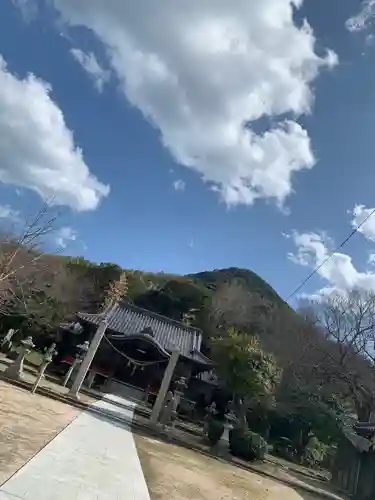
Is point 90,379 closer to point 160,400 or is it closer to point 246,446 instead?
point 160,400

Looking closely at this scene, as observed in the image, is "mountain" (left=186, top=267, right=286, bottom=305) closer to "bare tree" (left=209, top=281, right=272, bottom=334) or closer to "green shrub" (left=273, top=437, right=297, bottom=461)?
"bare tree" (left=209, top=281, right=272, bottom=334)

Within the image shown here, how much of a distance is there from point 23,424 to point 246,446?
913 cm

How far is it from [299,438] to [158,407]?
1105cm

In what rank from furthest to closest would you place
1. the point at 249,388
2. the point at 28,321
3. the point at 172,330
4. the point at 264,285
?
the point at 264,285, the point at 172,330, the point at 28,321, the point at 249,388

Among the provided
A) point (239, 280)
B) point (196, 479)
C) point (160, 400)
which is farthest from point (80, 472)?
point (239, 280)

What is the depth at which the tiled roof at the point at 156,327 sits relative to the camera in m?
26.0

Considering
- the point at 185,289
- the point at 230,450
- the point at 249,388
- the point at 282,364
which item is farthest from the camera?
the point at 185,289

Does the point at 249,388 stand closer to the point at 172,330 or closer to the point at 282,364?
the point at 282,364

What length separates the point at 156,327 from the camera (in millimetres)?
29641

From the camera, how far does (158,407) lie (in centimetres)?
1547

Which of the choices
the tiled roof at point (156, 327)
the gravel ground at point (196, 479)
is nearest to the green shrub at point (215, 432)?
the gravel ground at point (196, 479)

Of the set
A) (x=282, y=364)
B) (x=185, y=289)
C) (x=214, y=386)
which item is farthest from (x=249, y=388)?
(x=185, y=289)

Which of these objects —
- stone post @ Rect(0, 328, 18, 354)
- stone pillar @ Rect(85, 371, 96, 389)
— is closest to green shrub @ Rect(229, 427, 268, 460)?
stone pillar @ Rect(85, 371, 96, 389)

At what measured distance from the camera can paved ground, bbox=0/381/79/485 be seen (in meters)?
5.41
